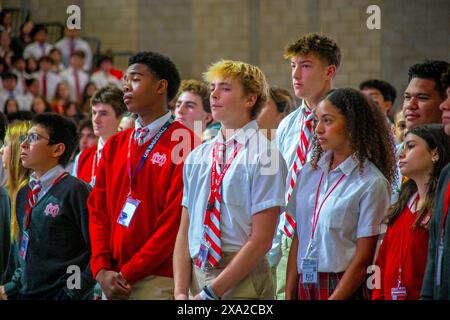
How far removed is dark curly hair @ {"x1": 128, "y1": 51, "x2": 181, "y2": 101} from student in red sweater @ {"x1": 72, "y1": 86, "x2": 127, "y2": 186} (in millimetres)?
1228

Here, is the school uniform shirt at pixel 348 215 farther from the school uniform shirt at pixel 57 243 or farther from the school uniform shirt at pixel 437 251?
the school uniform shirt at pixel 57 243

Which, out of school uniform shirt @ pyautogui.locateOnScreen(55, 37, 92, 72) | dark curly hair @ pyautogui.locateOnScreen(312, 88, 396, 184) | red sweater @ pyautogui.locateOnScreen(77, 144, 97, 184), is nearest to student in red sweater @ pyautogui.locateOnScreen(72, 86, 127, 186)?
red sweater @ pyautogui.locateOnScreen(77, 144, 97, 184)

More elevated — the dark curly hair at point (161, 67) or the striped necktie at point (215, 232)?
the dark curly hair at point (161, 67)

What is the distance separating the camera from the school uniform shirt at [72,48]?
1347cm

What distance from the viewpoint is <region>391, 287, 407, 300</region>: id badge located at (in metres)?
4.01

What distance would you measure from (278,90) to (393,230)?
8.26ft

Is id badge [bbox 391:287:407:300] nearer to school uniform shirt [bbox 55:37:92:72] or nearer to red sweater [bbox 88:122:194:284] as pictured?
red sweater [bbox 88:122:194:284]

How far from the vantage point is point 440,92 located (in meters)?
4.71

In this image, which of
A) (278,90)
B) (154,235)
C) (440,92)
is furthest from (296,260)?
(278,90)

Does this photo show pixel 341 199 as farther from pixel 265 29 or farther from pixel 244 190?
pixel 265 29

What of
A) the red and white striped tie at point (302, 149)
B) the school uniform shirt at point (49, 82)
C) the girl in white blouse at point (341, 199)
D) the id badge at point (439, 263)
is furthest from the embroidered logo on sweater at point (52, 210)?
the school uniform shirt at point (49, 82)

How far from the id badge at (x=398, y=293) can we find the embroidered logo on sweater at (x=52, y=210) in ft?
6.77

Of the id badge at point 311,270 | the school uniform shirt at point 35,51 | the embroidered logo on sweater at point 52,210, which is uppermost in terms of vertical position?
the school uniform shirt at point 35,51

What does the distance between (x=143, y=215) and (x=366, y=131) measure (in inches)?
49.2
